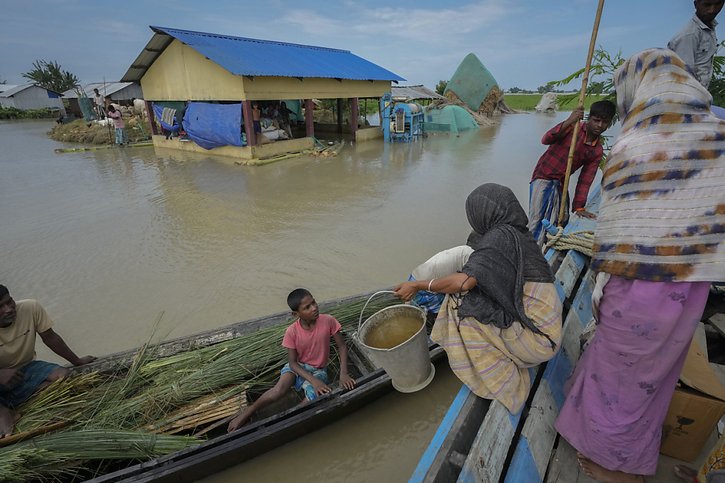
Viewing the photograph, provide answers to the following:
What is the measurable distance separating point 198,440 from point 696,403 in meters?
2.67

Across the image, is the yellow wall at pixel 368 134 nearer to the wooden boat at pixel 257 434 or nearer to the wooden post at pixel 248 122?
the wooden post at pixel 248 122

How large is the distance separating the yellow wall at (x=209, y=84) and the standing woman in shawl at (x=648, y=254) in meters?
11.9

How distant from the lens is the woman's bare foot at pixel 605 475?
154 cm

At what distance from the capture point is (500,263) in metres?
1.60

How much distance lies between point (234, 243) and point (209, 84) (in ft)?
28.9

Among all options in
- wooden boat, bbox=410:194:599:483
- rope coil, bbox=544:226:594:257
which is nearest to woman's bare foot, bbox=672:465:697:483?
wooden boat, bbox=410:194:599:483

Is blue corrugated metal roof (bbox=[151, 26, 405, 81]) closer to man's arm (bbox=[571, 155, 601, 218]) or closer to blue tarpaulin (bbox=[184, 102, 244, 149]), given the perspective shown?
blue tarpaulin (bbox=[184, 102, 244, 149])

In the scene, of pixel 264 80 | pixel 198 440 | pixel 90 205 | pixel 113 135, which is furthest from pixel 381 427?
pixel 113 135

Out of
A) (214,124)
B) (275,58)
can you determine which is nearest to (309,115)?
(275,58)

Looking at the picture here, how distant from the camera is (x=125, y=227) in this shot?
680 centimetres

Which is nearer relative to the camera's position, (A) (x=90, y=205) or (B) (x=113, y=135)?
(A) (x=90, y=205)

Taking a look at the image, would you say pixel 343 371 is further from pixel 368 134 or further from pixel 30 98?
pixel 30 98

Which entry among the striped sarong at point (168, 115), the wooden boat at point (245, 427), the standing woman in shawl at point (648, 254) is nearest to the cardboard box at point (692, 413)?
the standing woman in shawl at point (648, 254)

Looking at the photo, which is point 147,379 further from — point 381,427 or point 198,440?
point 381,427
